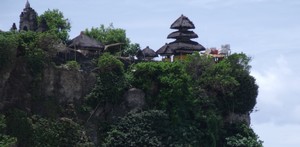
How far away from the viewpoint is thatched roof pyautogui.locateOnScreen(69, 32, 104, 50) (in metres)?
64.3

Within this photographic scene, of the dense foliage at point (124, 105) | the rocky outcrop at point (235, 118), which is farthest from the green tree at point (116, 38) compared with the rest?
the rocky outcrop at point (235, 118)

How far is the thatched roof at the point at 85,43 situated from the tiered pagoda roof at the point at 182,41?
706 cm

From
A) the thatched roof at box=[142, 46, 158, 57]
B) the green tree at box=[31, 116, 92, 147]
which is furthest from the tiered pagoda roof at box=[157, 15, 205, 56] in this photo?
the green tree at box=[31, 116, 92, 147]

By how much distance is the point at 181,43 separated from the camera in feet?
235

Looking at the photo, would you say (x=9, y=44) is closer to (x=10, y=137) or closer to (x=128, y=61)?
(x=10, y=137)

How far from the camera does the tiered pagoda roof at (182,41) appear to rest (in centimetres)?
7100

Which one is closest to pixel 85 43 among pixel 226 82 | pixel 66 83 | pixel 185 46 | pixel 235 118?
pixel 66 83

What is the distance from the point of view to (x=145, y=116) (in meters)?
61.5

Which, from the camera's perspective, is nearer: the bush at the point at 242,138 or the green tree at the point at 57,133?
the green tree at the point at 57,133

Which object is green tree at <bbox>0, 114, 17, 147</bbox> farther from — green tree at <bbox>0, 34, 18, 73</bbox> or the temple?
the temple

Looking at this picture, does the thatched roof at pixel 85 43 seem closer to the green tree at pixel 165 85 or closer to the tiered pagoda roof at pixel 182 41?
the green tree at pixel 165 85

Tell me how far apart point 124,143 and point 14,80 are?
7.54 meters

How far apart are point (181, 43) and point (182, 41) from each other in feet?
1.16

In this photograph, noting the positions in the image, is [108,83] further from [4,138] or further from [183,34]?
[183,34]
